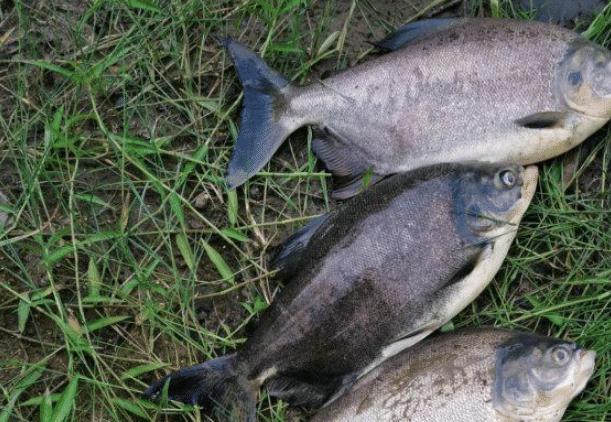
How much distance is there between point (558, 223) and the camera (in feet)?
12.5

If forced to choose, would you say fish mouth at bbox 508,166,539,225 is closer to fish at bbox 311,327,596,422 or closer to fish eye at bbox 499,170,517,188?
fish eye at bbox 499,170,517,188

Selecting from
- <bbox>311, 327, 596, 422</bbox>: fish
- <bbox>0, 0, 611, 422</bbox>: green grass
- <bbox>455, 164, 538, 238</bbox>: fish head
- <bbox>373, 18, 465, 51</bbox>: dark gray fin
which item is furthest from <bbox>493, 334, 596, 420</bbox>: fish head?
<bbox>373, 18, 465, 51</bbox>: dark gray fin

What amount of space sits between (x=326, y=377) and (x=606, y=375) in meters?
1.34

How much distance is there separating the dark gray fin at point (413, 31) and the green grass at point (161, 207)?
21cm

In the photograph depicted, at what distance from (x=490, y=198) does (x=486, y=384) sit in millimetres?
804

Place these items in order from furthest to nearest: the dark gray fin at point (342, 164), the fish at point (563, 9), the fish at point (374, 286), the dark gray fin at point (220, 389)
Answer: the fish at point (563, 9) < the dark gray fin at point (342, 164) < the dark gray fin at point (220, 389) < the fish at point (374, 286)

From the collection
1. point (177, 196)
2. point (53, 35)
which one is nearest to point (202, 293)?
point (177, 196)

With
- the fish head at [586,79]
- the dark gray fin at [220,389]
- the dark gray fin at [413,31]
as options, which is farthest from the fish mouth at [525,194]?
the dark gray fin at [220,389]

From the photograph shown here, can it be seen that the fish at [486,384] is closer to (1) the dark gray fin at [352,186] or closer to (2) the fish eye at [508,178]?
(2) the fish eye at [508,178]

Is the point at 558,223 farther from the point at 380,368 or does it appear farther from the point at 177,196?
the point at 177,196

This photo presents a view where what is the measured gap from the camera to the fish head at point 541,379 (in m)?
3.32

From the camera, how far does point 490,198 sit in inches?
138

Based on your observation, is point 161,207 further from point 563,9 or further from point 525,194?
point 563,9

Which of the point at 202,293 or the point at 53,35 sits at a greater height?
the point at 53,35
